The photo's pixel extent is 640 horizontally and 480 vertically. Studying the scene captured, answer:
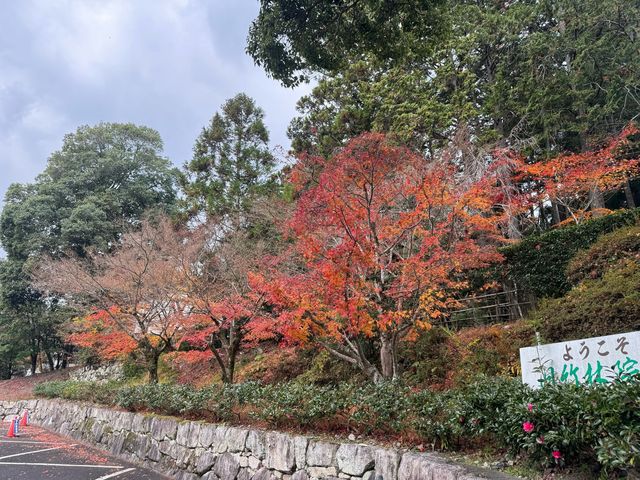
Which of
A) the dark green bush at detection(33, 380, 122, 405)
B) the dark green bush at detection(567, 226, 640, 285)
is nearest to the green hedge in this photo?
the dark green bush at detection(567, 226, 640, 285)

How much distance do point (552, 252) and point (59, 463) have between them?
12066 millimetres

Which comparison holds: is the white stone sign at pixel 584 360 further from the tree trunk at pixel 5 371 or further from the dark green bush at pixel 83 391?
the tree trunk at pixel 5 371

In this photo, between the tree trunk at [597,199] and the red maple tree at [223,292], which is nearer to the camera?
the red maple tree at [223,292]

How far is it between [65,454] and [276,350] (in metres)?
A: 6.64

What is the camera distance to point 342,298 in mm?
7496

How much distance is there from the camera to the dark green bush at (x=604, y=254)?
345 inches

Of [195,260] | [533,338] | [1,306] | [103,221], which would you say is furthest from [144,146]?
[533,338]

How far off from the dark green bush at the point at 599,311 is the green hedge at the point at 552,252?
6.60 ft

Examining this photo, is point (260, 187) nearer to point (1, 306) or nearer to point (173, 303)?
point (173, 303)

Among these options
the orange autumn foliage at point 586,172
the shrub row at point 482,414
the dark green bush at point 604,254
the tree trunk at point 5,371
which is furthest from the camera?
the tree trunk at point 5,371

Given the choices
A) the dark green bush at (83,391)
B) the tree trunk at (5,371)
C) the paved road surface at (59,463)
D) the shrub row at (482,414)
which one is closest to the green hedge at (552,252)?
the shrub row at (482,414)

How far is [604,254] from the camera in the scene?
29.9 feet

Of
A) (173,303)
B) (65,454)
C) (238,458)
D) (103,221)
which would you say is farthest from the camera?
(103,221)

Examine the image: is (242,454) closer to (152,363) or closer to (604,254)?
(152,363)
